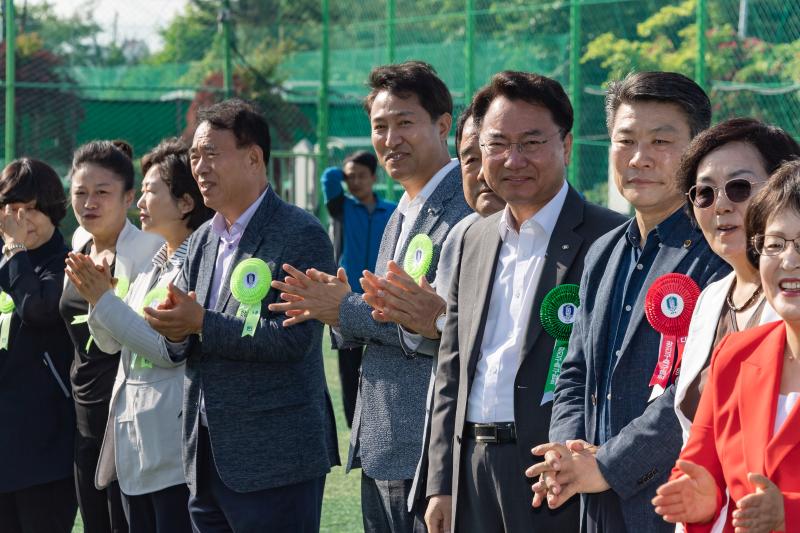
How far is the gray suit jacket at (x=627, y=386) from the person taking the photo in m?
2.91

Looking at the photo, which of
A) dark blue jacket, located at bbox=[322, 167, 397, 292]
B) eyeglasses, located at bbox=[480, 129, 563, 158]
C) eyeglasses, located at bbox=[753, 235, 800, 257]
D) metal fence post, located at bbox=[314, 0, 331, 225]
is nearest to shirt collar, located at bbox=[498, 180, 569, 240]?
eyeglasses, located at bbox=[480, 129, 563, 158]

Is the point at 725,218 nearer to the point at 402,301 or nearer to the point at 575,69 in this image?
the point at 402,301

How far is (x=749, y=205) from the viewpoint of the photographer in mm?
2658

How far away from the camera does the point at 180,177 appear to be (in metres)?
5.02

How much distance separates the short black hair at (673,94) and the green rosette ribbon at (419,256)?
3.54 feet

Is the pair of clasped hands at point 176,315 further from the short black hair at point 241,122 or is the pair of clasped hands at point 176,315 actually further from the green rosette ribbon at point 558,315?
the green rosette ribbon at point 558,315

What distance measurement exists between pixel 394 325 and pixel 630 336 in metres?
1.17

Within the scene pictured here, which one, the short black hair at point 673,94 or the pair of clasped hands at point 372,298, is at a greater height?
the short black hair at point 673,94

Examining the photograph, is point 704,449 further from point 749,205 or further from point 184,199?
point 184,199

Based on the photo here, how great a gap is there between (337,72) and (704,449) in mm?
13375

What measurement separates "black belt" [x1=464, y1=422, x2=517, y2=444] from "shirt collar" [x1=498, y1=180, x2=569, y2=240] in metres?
0.61

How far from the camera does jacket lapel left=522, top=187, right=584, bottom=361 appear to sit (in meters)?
3.41

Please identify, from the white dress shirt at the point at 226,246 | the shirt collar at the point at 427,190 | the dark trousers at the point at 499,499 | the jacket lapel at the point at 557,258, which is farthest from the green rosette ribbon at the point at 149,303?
the jacket lapel at the point at 557,258

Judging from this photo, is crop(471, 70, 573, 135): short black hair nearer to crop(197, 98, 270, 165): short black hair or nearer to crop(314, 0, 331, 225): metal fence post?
crop(197, 98, 270, 165): short black hair
